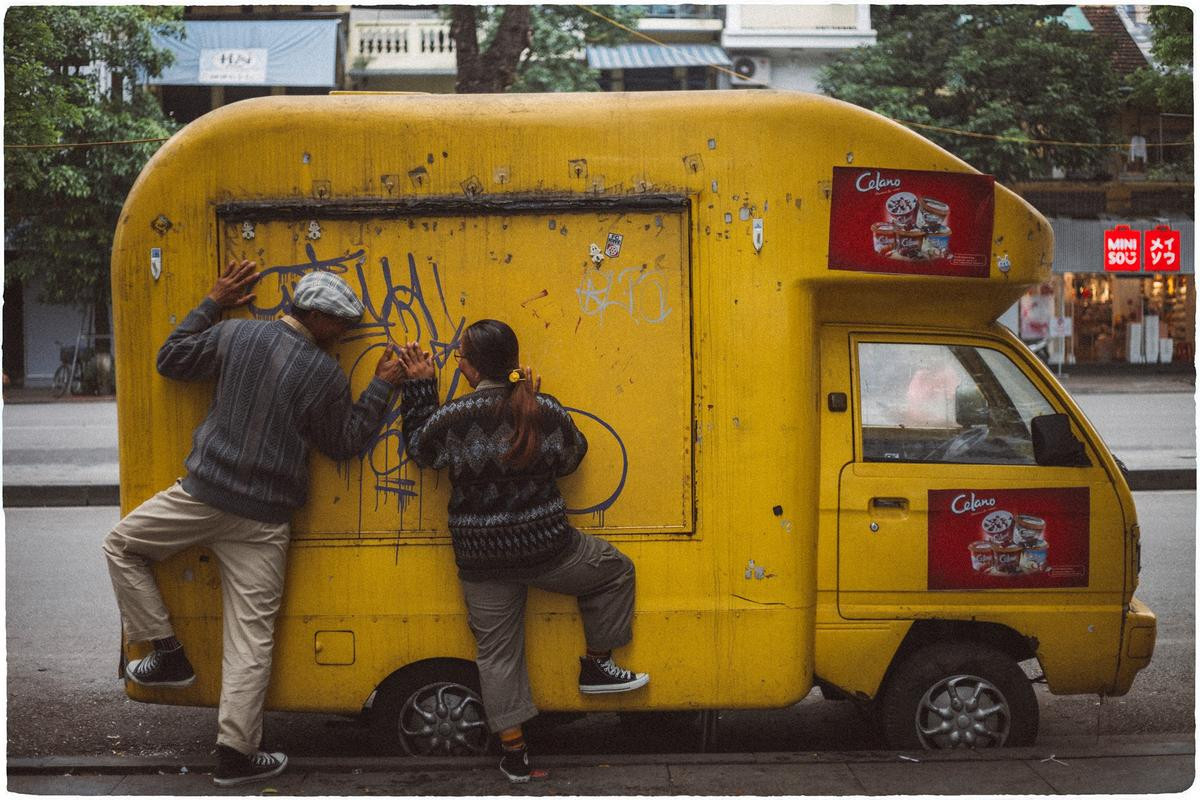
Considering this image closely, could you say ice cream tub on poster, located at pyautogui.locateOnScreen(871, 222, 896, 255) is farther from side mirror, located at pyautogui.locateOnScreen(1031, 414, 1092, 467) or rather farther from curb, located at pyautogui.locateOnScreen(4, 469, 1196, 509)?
curb, located at pyautogui.locateOnScreen(4, 469, 1196, 509)

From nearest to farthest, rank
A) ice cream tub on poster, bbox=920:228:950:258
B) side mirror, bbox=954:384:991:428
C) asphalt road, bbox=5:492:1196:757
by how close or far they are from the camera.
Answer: ice cream tub on poster, bbox=920:228:950:258 → side mirror, bbox=954:384:991:428 → asphalt road, bbox=5:492:1196:757

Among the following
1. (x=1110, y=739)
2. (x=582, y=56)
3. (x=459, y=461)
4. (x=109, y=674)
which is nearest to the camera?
(x=459, y=461)

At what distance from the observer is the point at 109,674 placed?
5.87 meters

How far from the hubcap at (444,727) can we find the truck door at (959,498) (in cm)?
147

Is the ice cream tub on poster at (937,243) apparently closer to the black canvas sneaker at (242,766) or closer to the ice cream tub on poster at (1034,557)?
the ice cream tub on poster at (1034,557)

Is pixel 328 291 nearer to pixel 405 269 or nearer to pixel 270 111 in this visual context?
pixel 405 269

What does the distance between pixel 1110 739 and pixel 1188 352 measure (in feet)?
80.3

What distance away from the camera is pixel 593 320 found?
4.02m

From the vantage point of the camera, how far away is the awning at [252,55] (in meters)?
21.7

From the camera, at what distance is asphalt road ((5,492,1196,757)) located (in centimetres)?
482

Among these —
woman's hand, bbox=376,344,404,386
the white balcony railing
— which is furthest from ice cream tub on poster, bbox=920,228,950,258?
the white balcony railing

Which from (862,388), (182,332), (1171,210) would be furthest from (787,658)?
(1171,210)

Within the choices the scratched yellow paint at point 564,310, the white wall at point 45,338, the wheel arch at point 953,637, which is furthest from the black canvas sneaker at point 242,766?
the white wall at point 45,338

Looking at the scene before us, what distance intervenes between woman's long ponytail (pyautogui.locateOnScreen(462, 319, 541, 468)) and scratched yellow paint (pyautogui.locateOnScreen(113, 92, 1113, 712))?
20 cm
